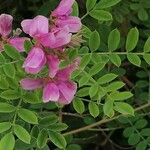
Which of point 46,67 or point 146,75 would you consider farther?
point 146,75

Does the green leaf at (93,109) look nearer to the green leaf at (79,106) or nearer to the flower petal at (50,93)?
the green leaf at (79,106)

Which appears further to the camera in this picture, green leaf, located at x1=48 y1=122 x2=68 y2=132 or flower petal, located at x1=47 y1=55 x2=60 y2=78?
green leaf, located at x1=48 y1=122 x2=68 y2=132

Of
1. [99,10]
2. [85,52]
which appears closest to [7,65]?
[85,52]

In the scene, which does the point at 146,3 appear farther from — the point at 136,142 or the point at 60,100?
the point at 60,100

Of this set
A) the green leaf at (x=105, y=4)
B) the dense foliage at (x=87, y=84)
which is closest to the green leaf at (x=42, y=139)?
the dense foliage at (x=87, y=84)

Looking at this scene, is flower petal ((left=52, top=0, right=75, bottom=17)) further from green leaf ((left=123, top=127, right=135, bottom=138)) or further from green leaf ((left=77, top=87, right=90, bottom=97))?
green leaf ((left=123, top=127, right=135, bottom=138))

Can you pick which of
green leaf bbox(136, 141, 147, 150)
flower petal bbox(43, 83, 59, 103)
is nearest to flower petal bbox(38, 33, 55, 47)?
flower petal bbox(43, 83, 59, 103)

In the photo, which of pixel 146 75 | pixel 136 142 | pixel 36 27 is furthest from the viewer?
pixel 146 75

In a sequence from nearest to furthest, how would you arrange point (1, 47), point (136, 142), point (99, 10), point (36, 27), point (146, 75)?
point (36, 27), point (1, 47), point (99, 10), point (136, 142), point (146, 75)

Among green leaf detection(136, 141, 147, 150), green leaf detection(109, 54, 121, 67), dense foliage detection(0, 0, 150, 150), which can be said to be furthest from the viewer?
green leaf detection(136, 141, 147, 150)
